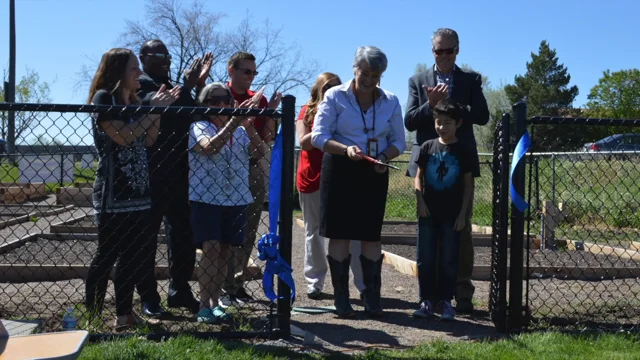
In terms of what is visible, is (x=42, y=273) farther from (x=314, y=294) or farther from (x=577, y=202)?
(x=577, y=202)

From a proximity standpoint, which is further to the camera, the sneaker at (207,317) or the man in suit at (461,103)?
the man in suit at (461,103)

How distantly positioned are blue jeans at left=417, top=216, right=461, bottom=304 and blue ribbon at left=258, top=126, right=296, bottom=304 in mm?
1185

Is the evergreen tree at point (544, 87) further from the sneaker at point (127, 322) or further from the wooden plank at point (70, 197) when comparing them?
the sneaker at point (127, 322)

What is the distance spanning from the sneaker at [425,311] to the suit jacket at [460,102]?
995 mm

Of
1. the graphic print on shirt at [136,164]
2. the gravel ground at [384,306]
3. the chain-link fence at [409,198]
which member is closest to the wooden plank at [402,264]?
the gravel ground at [384,306]

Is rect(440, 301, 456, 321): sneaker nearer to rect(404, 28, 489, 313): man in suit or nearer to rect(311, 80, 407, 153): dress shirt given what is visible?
rect(404, 28, 489, 313): man in suit

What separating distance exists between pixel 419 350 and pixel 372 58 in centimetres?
201

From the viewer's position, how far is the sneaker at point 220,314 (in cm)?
507

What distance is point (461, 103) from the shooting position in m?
5.73

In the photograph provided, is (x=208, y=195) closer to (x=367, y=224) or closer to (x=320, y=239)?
(x=367, y=224)

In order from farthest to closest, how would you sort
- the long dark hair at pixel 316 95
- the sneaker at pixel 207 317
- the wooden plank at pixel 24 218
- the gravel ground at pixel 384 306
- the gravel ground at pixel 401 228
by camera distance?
the gravel ground at pixel 401 228, the wooden plank at pixel 24 218, the long dark hair at pixel 316 95, the sneaker at pixel 207 317, the gravel ground at pixel 384 306

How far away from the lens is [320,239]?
21.0 feet

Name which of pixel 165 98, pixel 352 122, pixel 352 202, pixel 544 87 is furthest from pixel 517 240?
pixel 544 87

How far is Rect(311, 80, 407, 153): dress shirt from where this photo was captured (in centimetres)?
534
